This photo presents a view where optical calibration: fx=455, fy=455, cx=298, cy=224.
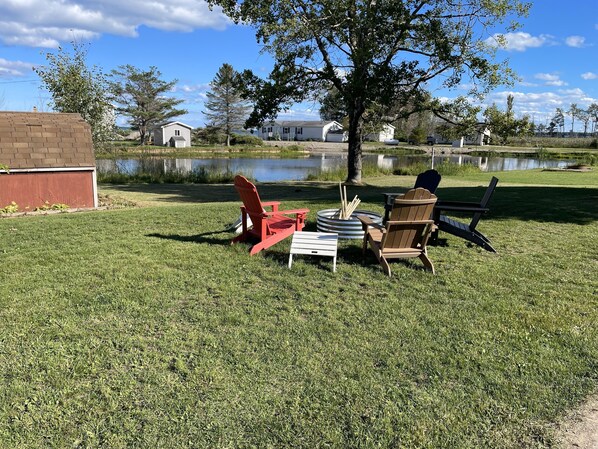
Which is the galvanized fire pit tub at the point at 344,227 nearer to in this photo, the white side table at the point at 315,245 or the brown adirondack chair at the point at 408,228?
the white side table at the point at 315,245

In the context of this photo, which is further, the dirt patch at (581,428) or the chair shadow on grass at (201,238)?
the chair shadow on grass at (201,238)

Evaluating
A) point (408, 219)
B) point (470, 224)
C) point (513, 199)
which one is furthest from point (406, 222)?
point (513, 199)

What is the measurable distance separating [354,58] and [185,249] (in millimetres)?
11190

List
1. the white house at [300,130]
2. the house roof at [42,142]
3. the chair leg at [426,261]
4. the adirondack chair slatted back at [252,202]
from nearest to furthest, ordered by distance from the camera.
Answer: the chair leg at [426,261] → the adirondack chair slatted back at [252,202] → the house roof at [42,142] → the white house at [300,130]

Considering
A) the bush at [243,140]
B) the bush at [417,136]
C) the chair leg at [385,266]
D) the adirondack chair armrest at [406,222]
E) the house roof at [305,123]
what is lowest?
the chair leg at [385,266]

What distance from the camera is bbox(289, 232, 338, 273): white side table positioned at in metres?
5.43

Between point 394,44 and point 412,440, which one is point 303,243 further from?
point 394,44

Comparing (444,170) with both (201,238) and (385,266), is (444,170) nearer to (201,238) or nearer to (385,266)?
(201,238)

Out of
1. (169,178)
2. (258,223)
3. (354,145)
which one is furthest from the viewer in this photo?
(169,178)

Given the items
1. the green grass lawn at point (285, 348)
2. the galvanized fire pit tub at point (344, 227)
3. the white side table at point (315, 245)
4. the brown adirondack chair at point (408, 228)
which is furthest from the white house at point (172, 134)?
the brown adirondack chair at point (408, 228)

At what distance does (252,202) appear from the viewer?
612 cm

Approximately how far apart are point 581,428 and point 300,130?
97.0 m

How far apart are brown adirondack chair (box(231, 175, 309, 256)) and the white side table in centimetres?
48

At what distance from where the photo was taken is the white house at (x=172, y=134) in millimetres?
67500
